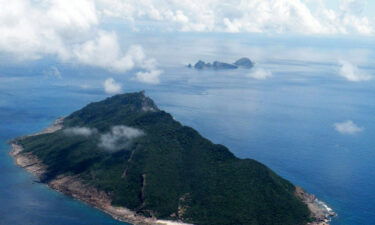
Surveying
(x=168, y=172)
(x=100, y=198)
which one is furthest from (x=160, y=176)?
(x=100, y=198)

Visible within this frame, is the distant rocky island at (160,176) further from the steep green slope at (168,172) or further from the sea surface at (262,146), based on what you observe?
the sea surface at (262,146)

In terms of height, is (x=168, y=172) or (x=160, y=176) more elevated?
(x=168, y=172)

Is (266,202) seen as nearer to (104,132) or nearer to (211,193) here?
(211,193)

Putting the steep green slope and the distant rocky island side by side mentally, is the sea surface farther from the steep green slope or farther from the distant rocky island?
the steep green slope

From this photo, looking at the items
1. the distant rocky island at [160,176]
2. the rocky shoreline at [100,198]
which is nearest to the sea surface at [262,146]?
the rocky shoreline at [100,198]

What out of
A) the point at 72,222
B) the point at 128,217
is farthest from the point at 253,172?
the point at 72,222

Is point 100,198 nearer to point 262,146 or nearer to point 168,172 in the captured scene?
point 168,172

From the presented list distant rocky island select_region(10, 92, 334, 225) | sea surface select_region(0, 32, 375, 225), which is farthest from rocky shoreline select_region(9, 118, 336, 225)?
sea surface select_region(0, 32, 375, 225)
